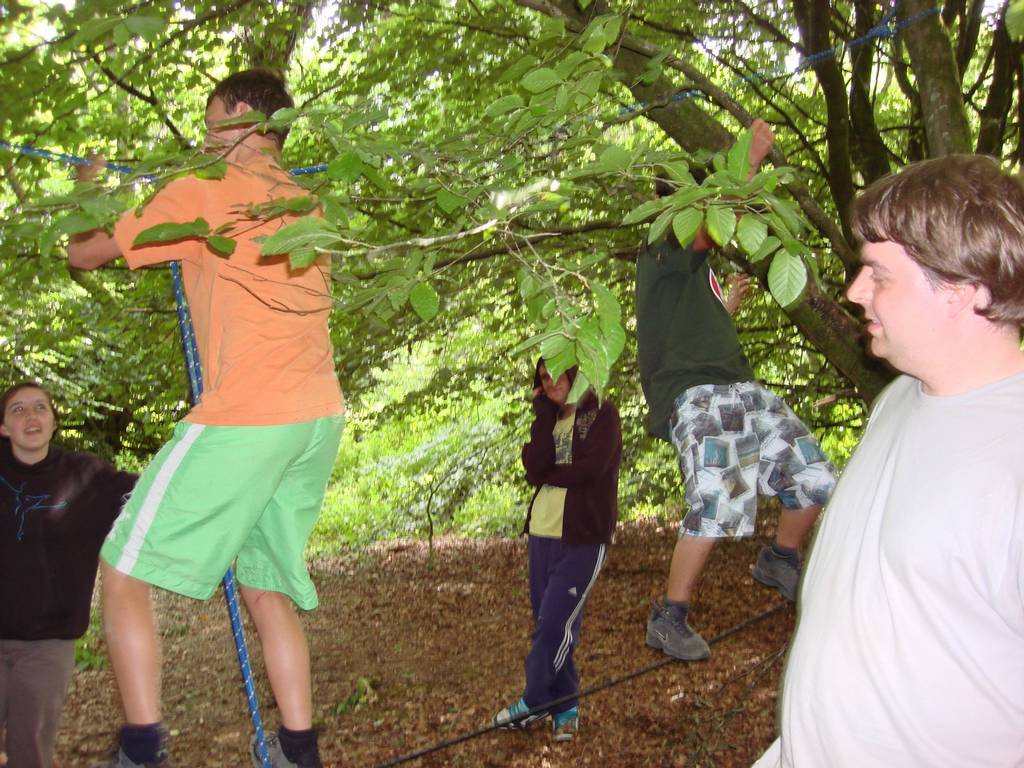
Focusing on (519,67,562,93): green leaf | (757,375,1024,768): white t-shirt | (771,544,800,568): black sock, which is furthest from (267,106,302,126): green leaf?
(771,544,800,568): black sock

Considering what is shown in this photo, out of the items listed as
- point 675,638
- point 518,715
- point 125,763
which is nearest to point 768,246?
point 125,763

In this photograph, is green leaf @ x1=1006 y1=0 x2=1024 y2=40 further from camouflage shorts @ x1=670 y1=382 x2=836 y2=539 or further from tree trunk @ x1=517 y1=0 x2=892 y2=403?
camouflage shorts @ x1=670 y1=382 x2=836 y2=539

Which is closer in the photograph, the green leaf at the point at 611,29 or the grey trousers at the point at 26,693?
the green leaf at the point at 611,29

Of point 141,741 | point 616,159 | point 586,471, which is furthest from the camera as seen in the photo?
point 586,471

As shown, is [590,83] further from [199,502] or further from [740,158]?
[199,502]

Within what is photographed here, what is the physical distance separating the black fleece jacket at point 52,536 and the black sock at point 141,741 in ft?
4.93

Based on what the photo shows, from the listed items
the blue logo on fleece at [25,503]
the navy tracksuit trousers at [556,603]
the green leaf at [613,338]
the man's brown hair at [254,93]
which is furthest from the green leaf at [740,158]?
the blue logo on fleece at [25,503]

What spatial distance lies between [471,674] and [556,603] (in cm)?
221

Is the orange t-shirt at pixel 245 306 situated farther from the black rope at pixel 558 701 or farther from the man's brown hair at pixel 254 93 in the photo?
the black rope at pixel 558 701

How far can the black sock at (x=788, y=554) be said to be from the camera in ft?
12.6

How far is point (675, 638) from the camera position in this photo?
12.1 ft

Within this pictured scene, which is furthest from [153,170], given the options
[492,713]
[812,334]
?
[492,713]

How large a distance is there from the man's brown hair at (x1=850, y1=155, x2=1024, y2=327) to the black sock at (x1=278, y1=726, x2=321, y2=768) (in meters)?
1.93

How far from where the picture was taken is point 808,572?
5.11 feet
